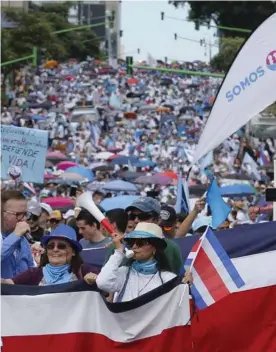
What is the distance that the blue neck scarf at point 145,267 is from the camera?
6453 millimetres

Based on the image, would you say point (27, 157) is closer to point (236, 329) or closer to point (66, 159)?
point (236, 329)

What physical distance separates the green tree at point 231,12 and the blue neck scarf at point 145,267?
87.6 m

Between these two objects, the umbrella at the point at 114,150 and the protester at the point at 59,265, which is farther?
the umbrella at the point at 114,150

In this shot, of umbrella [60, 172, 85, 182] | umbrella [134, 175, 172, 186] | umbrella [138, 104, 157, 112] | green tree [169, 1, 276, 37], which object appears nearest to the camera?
umbrella [60, 172, 85, 182]

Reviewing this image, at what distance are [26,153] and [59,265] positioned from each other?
439 centimetres

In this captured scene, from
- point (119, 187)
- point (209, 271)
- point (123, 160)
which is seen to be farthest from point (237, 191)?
point (209, 271)

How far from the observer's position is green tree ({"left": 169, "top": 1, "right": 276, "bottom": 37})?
95188 mm

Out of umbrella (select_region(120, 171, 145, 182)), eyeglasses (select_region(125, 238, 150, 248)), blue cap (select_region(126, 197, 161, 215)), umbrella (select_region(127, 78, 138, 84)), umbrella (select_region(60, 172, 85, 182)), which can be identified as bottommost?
umbrella (select_region(120, 171, 145, 182))

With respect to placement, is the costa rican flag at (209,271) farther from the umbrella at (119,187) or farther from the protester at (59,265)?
the umbrella at (119,187)

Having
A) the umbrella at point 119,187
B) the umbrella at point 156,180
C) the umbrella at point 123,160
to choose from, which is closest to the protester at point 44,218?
the umbrella at point 119,187

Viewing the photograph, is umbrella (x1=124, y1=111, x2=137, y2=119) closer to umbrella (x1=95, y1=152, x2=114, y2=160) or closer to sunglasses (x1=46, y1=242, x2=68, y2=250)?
umbrella (x1=95, y1=152, x2=114, y2=160)

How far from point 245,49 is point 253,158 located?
84.0 ft

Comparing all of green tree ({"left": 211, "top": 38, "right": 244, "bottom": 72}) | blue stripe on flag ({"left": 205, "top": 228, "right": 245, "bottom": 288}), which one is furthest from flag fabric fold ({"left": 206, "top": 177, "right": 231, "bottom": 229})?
green tree ({"left": 211, "top": 38, "right": 244, "bottom": 72})

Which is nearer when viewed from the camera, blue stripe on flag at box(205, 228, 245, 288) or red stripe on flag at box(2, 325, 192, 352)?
red stripe on flag at box(2, 325, 192, 352)
